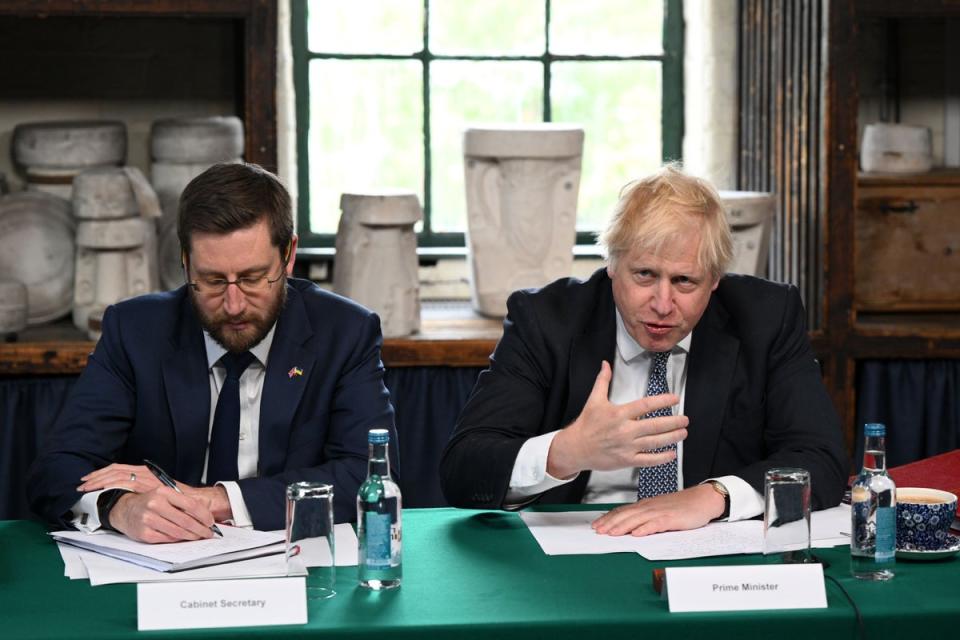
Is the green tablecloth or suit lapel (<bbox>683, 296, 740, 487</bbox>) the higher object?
suit lapel (<bbox>683, 296, 740, 487</bbox>)

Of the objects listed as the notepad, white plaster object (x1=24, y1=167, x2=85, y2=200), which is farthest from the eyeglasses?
white plaster object (x1=24, y1=167, x2=85, y2=200)

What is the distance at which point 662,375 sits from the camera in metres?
2.47

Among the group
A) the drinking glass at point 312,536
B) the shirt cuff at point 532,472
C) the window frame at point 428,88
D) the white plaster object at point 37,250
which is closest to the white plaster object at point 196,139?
the white plaster object at point 37,250

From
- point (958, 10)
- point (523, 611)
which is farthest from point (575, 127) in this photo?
point (523, 611)

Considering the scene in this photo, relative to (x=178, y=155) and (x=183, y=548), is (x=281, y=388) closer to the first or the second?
(x=183, y=548)

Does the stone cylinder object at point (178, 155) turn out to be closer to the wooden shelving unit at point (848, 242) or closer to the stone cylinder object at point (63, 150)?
the stone cylinder object at point (63, 150)

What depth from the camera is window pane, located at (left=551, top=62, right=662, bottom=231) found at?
185 inches

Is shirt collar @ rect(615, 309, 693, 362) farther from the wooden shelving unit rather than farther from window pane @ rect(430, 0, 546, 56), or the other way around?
window pane @ rect(430, 0, 546, 56)

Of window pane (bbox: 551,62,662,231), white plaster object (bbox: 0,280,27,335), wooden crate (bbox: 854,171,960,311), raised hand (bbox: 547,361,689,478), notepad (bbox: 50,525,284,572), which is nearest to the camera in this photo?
notepad (bbox: 50,525,284,572)

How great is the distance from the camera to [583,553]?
1.99m

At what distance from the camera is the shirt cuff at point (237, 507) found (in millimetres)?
2195

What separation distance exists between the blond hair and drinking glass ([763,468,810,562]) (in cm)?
54

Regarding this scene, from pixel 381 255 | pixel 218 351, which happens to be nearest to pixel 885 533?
pixel 218 351

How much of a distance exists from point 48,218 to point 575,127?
1.46 m
